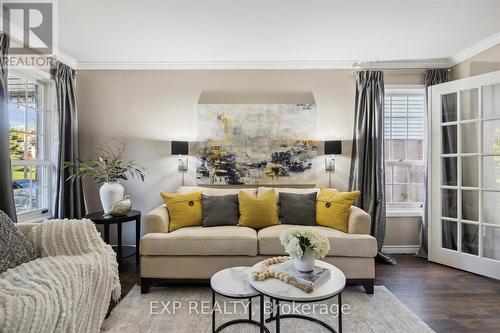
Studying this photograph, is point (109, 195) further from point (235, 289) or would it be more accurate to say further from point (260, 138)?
point (235, 289)

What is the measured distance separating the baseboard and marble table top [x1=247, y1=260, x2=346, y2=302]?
7.48 feet

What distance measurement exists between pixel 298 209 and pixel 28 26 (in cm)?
330

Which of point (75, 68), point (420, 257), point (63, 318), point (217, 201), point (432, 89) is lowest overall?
point (420, 257)

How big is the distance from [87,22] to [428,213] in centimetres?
435

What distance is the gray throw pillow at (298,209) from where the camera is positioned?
3.06 m

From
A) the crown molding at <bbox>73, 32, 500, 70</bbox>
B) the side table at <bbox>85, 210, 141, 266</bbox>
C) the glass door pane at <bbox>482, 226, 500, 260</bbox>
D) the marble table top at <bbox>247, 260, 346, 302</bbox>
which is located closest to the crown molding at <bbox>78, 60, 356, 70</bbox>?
the crown molding at <bbox>73, 32, 500, 70</bbox>

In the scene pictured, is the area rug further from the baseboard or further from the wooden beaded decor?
the baseboard

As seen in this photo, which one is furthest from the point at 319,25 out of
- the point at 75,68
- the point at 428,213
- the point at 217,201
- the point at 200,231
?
the point at 75,68

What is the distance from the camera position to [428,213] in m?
3.44

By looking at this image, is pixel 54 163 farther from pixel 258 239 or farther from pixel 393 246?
pixel 393 246

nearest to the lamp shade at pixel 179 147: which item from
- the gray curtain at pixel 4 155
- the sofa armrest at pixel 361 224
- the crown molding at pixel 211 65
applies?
the crown molding at pixel 211 65

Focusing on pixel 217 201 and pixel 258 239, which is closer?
pixel 258 239

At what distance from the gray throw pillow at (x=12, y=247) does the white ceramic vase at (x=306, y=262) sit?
1.86 m

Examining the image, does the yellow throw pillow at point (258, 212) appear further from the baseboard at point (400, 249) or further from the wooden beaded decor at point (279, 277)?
the baseboard at point (400, 249)
